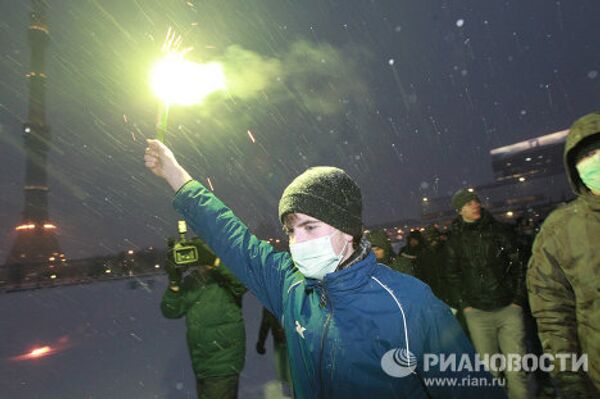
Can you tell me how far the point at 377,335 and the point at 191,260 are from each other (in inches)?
110

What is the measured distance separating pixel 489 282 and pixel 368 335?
12.2 feet

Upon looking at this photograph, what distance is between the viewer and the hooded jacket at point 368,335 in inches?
62.2

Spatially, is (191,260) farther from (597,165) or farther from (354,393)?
(597,165)

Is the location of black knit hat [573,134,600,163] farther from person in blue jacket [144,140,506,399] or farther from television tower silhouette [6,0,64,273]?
television tower silhouette [6,0,64,273]

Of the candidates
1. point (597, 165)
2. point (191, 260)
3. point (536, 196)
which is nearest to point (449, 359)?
Result: point (597, 165)

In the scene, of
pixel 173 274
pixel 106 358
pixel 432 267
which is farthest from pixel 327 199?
pixel 106 358

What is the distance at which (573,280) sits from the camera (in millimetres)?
2229

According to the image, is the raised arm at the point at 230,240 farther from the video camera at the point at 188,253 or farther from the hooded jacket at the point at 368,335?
the video camera at the point at 188,253

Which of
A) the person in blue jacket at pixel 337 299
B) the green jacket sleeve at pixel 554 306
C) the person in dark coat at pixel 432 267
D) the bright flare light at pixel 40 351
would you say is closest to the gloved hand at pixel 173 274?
the person in blue jacket at pixel 337 299

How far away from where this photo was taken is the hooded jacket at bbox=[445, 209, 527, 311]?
476 cm

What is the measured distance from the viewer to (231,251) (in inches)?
86.8

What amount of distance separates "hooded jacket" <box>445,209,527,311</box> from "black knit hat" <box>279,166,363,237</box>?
3.46 meters

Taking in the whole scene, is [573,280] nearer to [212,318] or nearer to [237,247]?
[237,247]

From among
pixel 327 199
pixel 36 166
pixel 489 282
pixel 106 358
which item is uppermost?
pixel 36 166
